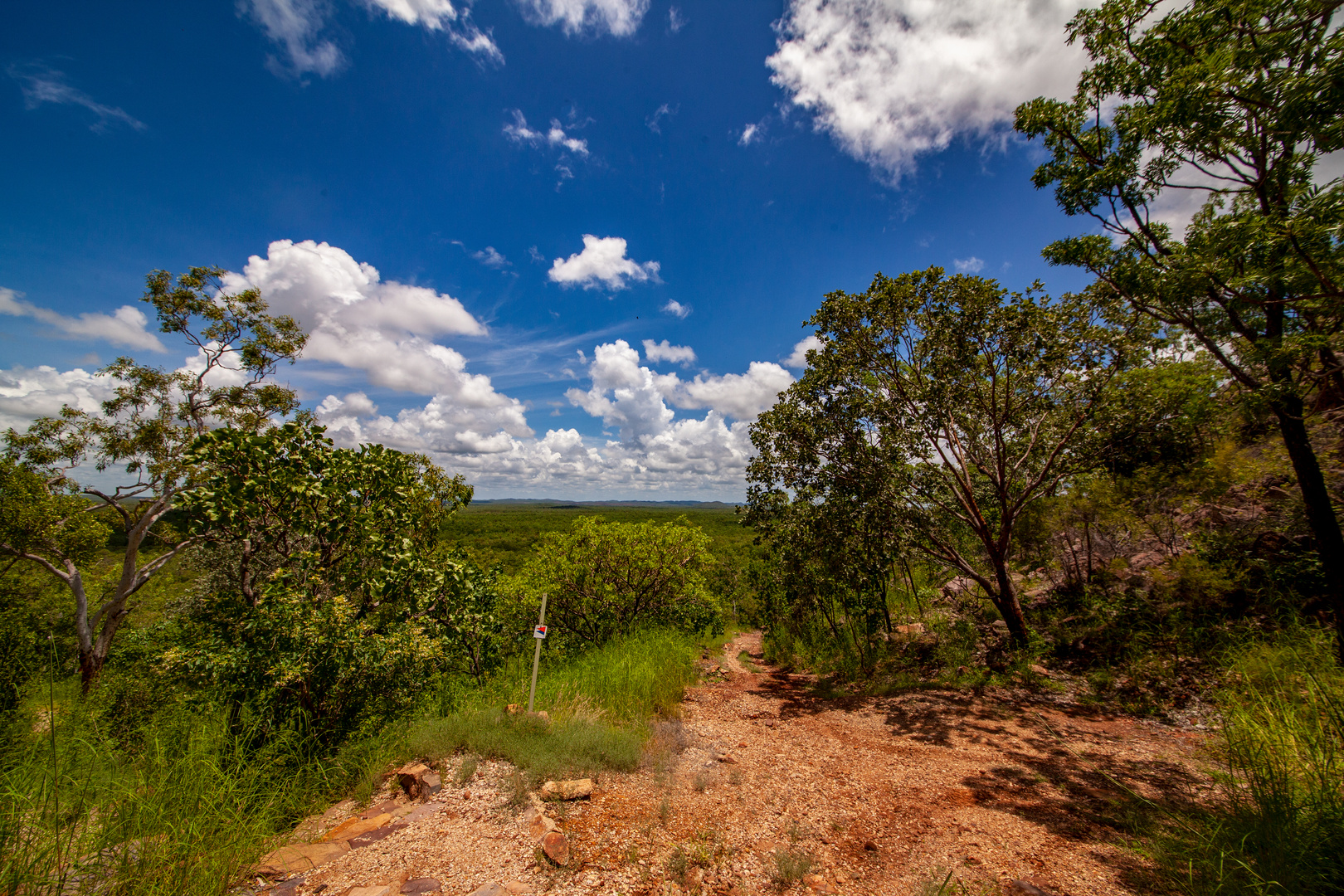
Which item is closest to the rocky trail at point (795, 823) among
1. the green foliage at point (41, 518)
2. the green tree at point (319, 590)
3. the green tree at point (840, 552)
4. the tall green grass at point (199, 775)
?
the tall green grass at point (199, 775)

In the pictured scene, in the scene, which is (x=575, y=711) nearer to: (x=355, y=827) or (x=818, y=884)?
(x=355, y=827)

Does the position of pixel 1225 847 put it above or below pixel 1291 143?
below

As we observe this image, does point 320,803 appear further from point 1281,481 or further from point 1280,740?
point 1281,481

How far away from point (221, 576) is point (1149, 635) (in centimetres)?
1969

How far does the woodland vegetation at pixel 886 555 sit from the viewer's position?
11.9 ft

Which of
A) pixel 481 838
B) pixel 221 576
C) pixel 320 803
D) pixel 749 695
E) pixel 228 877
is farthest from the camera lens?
pixel 221 576

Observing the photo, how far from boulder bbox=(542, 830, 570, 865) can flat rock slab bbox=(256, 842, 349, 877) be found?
4.70 feet

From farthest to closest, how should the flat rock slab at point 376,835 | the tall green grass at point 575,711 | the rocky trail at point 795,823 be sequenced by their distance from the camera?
the tall green grass at point 575,711, the flat rock slab at point 376,835, the rocky trail at point 795,823

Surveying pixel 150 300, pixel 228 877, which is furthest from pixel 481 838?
pixel 150 300

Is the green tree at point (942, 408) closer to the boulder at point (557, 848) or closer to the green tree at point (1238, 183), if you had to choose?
the green tree at point (1238, 183)

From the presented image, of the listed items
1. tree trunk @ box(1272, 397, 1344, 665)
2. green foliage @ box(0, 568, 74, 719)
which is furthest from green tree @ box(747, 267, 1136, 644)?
green foliage @ box(0, 568, 74, 719)

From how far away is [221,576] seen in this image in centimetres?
1202

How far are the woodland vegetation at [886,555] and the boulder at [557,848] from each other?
44.7 inches

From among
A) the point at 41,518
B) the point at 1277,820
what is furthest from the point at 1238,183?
the point at 41,518
